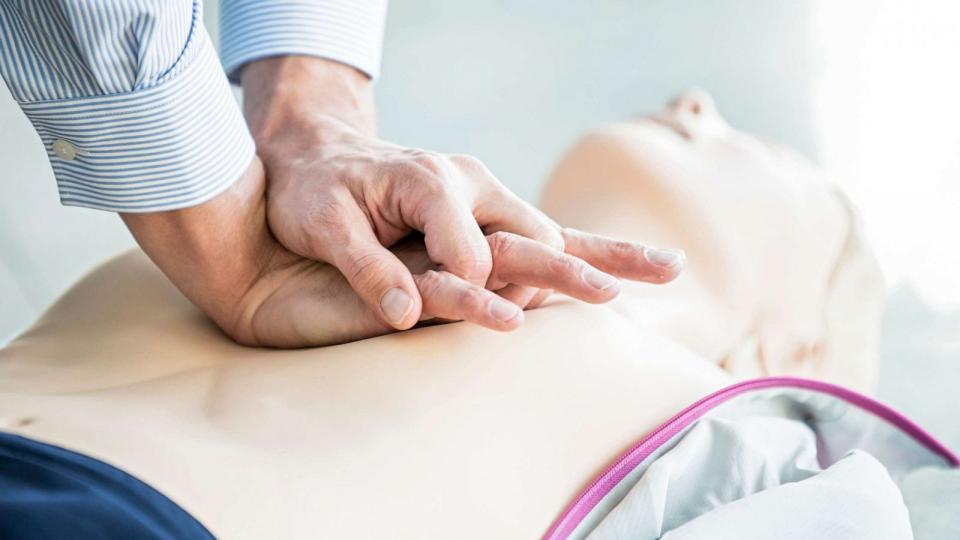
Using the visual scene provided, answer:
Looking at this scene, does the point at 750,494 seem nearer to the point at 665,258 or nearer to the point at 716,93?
the point at 665,258

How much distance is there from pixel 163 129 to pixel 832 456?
0.62 meters

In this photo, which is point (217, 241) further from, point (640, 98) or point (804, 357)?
point (640, 98)

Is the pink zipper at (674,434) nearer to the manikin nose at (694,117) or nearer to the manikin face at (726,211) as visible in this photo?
the manikin face at (726,211)

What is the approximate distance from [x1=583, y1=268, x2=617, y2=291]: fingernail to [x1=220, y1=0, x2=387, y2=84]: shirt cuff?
0.41 meters

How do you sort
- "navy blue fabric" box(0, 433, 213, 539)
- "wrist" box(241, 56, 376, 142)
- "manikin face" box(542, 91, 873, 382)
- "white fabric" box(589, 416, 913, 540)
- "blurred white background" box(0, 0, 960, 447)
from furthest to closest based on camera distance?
"blurred white background" box(0, 0, 960, 447) < "manikin face" box(542, 91, 873, 382) < "wrist" box(241, 56, 376, 142) < "white fabric" box(589, 416, 913, 540) < "navy blue fabric" box(0, 433, 213, 539)

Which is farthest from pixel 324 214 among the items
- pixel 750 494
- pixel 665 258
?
pixel 750 494

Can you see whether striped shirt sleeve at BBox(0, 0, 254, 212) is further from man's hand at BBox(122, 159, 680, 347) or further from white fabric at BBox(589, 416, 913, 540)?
white fabric at BBox(589, 416, 913, 540)

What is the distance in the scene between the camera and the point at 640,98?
1946 millimetres

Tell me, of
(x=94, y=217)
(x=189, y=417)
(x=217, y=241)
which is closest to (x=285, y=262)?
(x=217, y=241)

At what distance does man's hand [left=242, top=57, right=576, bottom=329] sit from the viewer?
76 centimetres

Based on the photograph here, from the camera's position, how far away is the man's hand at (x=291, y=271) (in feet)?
2.52

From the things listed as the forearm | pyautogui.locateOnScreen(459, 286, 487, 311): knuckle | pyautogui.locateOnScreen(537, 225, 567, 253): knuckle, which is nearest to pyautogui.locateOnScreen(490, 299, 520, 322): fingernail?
pyautogui.locateOnScreen(459, 286, 487, 311): knuckle

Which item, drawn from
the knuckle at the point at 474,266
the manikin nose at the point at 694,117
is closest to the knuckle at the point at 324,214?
the knuckle at the point at 474,266

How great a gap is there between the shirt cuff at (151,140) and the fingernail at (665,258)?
1.12 ft
